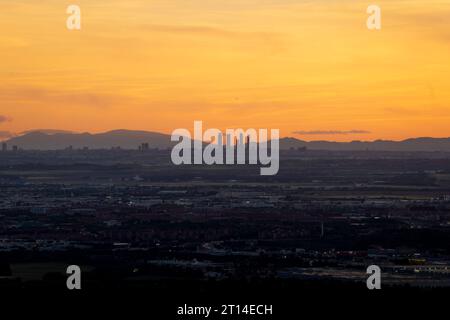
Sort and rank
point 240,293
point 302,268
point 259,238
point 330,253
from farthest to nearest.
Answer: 1. point 259,238
2. point 330,253
3. point 302,268
4. point 240,293

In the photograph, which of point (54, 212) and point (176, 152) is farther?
point (176, 152)

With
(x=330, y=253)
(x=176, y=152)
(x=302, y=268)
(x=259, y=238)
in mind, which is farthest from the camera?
(x=176, y=152)

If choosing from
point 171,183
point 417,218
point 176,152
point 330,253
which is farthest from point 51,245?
point 176,152

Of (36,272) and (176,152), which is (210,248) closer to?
(36,272)

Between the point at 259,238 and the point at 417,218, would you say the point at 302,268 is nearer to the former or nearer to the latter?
the point at 259,238

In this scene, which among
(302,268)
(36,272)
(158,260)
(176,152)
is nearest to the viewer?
(36,272)
